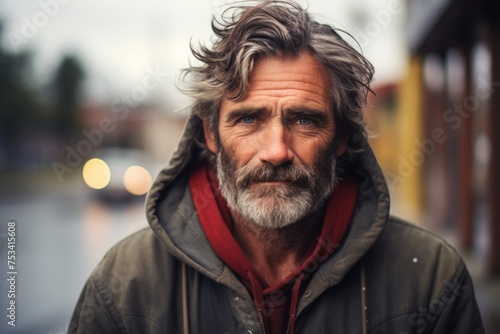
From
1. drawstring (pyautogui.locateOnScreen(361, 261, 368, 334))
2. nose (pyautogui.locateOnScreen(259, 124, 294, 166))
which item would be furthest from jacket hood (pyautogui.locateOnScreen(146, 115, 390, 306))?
nose (pyautogui.locateOnScreen(259, 124, 294, 166))

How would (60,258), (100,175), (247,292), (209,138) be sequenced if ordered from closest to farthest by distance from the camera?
1. (247,292)
2. (209,138)
3. (60,258)
4. (100,175)

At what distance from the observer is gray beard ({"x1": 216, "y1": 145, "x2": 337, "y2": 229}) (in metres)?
A: 2.24

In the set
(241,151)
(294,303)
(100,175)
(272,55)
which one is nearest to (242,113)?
(241,151)

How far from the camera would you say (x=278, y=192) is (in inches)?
88.6

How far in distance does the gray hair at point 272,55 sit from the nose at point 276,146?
0.63ft

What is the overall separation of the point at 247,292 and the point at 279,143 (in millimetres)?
564

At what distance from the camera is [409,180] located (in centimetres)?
1502

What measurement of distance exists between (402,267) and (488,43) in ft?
18.7

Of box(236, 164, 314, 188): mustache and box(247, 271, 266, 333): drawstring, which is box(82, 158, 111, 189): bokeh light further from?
box(247, 271, 266, 333): drawstring

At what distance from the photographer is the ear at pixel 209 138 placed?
8.09ft

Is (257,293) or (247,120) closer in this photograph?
(257,293)

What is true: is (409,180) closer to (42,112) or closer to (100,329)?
(100,329)

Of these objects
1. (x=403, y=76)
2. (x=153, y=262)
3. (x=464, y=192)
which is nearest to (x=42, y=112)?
(x=403, y=76)

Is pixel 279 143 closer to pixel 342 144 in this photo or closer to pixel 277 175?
pixel 277 175
